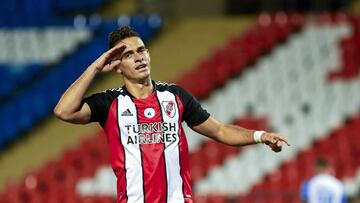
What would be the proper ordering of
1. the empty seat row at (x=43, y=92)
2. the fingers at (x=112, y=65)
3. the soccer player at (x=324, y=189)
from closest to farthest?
the fingers at (x=112, y=65)
the soccer player at (x=324, y=189)
the empty seat row at (x=43, y=92)

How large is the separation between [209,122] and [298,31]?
32.4 feet

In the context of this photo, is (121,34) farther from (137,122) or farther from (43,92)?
(43,92)

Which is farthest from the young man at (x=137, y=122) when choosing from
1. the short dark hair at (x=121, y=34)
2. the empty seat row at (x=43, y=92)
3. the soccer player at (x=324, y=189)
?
the empty seat row at (x=43, y=92)

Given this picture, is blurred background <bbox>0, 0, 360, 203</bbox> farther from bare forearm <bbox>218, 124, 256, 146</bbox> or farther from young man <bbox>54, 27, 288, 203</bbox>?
young man <bbox>54, 27, 288, 203</bbox>

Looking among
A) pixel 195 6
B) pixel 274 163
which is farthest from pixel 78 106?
pixel 195 6

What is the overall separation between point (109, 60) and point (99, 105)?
0.23 meters

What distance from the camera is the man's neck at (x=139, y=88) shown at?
16.4ft

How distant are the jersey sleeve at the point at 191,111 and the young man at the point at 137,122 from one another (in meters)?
0.02

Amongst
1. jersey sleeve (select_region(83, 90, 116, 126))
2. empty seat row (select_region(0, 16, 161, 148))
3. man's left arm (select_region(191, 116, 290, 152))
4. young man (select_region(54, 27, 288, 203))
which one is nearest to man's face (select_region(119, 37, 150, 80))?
young man (select_region(54, 27, 288, 203))

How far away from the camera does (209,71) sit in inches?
572

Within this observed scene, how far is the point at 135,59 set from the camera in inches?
193

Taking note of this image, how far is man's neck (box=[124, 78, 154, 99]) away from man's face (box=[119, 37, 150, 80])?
5 cm

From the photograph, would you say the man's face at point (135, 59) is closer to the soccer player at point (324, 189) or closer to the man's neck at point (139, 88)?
the man's neck at point (139, 88)

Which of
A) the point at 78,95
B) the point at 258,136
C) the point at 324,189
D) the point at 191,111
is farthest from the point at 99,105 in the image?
the point at 324,189
